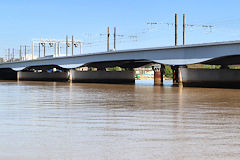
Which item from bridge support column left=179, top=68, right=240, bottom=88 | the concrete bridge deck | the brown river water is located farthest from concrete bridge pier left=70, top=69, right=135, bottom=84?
the brown river water

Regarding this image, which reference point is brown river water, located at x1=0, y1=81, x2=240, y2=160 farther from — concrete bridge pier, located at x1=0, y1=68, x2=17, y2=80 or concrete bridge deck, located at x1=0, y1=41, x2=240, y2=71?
concrete bridge pier, located at x1=0, y1=68, x2=17, y2=80

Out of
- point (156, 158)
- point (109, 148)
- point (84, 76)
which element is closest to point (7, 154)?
point (109, 148)

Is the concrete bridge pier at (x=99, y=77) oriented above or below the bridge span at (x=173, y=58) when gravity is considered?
below

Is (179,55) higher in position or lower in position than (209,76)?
higher

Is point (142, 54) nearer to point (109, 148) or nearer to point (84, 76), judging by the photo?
point (84, 76)

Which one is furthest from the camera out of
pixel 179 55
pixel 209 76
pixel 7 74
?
pixel 7 74

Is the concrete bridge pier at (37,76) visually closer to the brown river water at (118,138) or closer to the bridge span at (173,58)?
the bridge span at (173,58)

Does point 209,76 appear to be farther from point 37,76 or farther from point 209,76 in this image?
point 37,76

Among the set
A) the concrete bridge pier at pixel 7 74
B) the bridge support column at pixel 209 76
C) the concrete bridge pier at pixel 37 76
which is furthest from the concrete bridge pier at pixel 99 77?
the concrete bridge pier at pixel 7 74

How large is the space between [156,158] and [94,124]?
4.65 m

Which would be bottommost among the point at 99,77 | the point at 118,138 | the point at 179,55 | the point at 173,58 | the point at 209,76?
the point at 99,77

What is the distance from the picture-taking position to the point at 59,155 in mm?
7117

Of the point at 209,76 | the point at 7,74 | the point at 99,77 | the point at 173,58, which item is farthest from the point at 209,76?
the point at 7,74

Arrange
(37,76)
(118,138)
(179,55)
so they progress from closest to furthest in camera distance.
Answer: (118,138) → (179,55) → (37,76)
